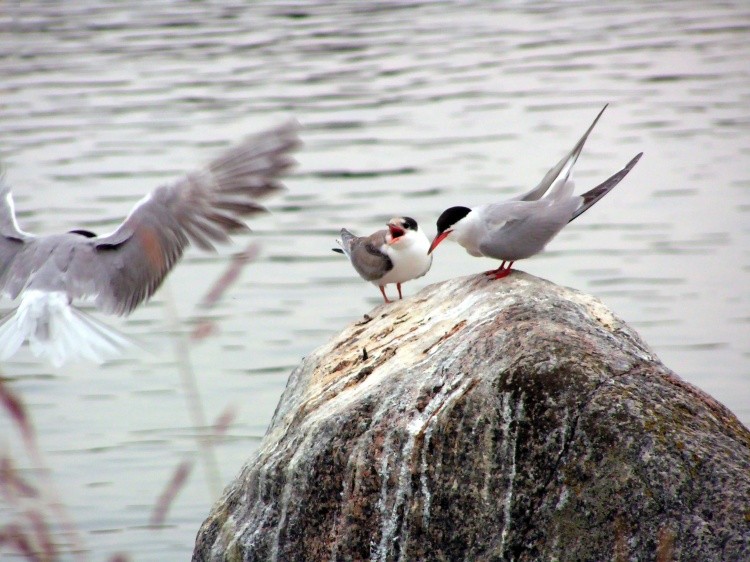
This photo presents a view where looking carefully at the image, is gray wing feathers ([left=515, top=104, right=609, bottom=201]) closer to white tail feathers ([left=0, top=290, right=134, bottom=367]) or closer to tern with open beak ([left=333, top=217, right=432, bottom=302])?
tern with open beak ([left=333, top=217, right=432, bottom=302])

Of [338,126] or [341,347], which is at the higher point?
[341,347]

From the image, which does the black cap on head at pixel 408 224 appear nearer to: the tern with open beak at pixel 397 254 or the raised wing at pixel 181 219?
the tern with open beak at pixel 397 254

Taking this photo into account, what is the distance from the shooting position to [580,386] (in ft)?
13.8

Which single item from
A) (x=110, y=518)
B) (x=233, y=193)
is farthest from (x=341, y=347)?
(x=110, y=518)

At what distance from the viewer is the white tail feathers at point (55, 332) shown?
4.69 meters

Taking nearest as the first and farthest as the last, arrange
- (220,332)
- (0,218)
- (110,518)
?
(0,218)
(110,518)
(220,332)

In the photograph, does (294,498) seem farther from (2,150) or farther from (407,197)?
(2,150)

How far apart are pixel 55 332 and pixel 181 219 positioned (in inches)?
34.6

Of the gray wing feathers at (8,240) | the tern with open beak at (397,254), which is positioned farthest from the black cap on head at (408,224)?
the gray wing feathers at (8,240)

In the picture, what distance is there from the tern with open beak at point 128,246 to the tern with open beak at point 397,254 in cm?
85

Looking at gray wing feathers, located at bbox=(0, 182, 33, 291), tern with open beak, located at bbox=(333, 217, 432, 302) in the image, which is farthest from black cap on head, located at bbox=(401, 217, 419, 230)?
gray wing feathers, located at bbox=(0, 182, 33, 291)

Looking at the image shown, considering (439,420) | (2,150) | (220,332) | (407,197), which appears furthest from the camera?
(2,150)

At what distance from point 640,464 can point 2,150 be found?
1318 cm

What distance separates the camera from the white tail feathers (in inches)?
185
